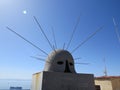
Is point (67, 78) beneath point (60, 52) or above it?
beneath

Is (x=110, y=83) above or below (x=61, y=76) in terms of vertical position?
below

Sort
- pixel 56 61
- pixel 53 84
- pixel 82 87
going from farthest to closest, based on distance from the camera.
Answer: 1. pixel 56 61
2. pixel 82 87
3. pixel 53 84

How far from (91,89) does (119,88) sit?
12.1m

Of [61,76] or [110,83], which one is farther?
[110,83]

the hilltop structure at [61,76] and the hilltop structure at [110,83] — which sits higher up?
the hilltop structure at [61,76]

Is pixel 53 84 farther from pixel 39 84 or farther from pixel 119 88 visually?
pixel 119 88

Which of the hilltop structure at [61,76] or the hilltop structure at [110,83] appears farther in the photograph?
the hilltop structure at [110,83]

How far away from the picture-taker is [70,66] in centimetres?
921

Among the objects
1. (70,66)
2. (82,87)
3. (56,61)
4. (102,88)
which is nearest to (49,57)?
(56,61)

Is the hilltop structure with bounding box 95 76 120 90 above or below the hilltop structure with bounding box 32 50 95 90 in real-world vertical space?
below

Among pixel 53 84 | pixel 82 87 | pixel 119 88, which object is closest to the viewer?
pixel 53 84

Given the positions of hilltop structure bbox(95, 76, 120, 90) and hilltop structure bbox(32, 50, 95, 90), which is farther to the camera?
hilltop structure bbox(95, 76, 120, 90)

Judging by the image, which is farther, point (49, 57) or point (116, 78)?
point (116, 78)

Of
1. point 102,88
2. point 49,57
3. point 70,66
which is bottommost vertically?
point 102,88
